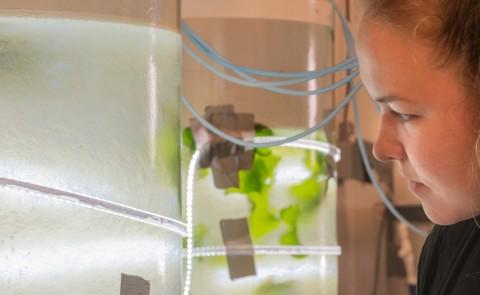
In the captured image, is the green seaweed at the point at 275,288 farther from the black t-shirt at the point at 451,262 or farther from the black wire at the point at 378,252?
the black wire at the point at 378,252

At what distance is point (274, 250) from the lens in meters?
1.14

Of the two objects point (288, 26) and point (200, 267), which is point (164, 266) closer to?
point (200, 267)

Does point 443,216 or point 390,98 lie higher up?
point 390,98

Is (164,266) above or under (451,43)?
under

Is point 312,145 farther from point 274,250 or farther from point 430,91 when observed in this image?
point 430,91

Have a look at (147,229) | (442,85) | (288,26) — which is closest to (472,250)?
(442,85)

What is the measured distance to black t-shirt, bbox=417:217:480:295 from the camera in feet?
2.71

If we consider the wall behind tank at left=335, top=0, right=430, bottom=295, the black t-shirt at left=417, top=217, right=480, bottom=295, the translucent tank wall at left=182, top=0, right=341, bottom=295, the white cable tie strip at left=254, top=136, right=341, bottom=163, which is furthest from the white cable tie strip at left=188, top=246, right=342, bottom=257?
the wall behind tank at left=335, top=0, right=430, bottom=295

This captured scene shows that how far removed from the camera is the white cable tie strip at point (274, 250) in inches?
44.3

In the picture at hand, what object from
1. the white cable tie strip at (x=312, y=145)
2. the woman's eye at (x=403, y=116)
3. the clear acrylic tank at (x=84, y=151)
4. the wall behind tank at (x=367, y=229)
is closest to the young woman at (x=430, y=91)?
the woman's eye at (x=403, y=116)

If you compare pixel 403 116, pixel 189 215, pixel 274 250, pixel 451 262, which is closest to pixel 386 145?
pixel 403 116

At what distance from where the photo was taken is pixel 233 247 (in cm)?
114

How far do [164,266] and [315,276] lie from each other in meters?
0.37

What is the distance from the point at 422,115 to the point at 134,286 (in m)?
0.31
